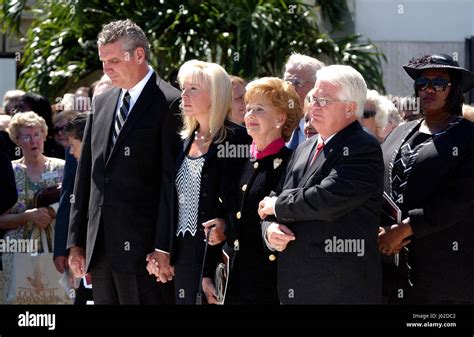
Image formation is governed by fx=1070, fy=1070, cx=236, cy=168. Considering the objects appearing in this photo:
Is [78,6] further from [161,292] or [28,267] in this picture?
[161,292]

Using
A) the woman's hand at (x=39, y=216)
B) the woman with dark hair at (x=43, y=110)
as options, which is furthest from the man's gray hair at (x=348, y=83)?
the woman with dark hair at (x=43, y=110)

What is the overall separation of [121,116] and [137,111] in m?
0.12

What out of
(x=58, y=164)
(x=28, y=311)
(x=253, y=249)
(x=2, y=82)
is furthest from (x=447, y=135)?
(x=2, y=82)

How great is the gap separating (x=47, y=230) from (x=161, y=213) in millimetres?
2258

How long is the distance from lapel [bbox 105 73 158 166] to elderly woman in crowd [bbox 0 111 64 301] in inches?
79.2

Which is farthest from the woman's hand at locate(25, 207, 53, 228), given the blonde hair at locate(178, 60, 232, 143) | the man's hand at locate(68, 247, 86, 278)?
the blonde hair at locate(178, 60, 232, 143)

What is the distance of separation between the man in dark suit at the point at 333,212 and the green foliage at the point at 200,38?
613 cm

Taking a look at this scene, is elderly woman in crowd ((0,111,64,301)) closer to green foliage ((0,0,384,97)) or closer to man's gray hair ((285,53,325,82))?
man's gray hair ((285,53,325,82))

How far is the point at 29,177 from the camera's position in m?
7.84

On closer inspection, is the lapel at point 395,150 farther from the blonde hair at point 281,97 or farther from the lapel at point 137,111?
the lapel at point 137,111

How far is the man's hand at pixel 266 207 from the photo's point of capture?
5.05m

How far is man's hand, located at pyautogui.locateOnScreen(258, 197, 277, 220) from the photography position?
5.05 m

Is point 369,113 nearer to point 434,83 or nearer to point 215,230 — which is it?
point 434,83

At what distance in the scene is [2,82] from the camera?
451 inches
